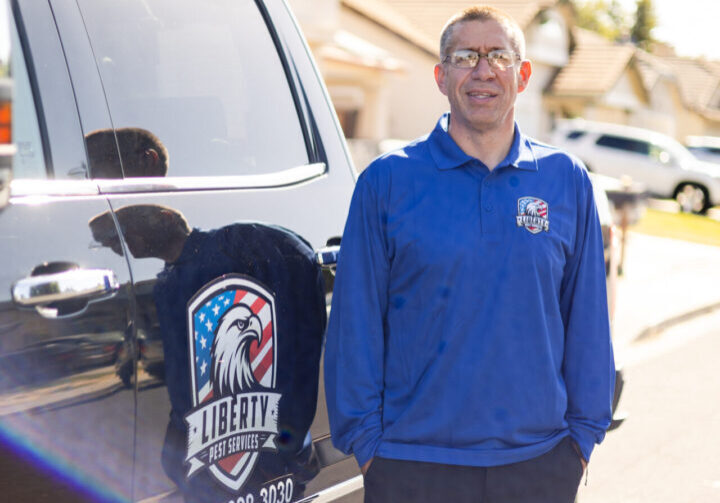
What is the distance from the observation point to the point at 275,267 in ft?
7.38

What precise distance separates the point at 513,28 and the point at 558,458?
1.12 metres

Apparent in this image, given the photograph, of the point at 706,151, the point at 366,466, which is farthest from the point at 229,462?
the point at 706,151

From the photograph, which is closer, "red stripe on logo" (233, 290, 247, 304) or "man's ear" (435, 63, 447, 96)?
"red stripe on logo" (233, 290, 247, 304)

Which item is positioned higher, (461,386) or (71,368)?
(71,368)

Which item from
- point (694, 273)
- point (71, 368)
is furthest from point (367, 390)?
point (694, 273)

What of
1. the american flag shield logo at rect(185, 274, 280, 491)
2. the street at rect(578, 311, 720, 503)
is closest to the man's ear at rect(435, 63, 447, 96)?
the american flag shield logo at rect(185, 274, 280, 491)

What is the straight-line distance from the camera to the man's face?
224cm

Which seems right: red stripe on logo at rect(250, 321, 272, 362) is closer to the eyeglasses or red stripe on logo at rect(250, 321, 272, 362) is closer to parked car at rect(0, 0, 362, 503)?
parked car at rect(0, 0, 362, 503)

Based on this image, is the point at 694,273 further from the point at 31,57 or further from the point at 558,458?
the point at 31,57

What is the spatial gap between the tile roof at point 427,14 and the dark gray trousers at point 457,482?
23.4 meters

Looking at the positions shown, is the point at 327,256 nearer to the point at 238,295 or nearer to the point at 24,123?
the point at 238,295

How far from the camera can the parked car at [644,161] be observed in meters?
24.2

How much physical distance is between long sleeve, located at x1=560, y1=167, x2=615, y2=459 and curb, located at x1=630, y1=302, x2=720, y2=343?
6008 mm

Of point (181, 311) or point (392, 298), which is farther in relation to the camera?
point (392, 298)
